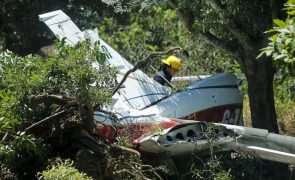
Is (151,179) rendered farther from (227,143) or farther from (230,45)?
(230,45)

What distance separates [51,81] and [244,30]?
255 centimetres

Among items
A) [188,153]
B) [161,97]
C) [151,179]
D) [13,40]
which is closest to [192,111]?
[161,97]

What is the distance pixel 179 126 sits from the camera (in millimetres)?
7637

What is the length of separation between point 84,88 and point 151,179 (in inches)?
45.9

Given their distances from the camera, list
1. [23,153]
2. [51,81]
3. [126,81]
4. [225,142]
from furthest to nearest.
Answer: [126,81], [225,142], [51,81], [23,153]

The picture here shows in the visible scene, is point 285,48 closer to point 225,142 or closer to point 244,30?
point 225,142

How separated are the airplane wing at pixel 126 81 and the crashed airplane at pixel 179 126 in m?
0.01

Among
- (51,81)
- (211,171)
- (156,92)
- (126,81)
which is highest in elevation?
(51,81)

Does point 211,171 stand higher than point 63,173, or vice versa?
point 63,173

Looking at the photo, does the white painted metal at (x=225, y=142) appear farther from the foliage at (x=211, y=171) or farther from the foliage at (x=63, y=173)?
the foliage at (x=63, y=173)

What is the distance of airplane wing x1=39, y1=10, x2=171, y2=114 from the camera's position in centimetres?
885

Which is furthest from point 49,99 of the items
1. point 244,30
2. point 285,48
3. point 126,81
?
point 285,48

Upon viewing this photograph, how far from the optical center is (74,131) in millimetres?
7418

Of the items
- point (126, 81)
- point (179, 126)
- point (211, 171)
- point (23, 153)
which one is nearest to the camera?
point (23, 153)
